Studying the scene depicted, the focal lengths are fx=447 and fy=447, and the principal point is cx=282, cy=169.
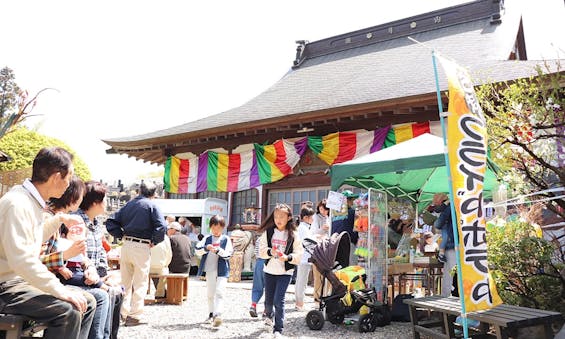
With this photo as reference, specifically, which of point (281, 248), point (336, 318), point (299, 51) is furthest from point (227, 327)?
point (299, 51)

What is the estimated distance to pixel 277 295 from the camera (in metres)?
4.88

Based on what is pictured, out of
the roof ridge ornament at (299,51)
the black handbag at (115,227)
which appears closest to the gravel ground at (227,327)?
the black handbag at (115,227)

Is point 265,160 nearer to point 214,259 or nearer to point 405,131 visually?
point 405,131

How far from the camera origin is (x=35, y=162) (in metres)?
2.74

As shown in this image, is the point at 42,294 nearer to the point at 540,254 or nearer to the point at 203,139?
the point at 540,254

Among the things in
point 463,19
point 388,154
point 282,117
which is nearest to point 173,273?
point 388,154

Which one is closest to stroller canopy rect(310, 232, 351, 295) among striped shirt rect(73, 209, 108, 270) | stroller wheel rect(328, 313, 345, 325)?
stroller wheel rect(328, 313, 345, 325)

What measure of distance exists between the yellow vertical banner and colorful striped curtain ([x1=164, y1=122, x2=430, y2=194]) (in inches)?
243

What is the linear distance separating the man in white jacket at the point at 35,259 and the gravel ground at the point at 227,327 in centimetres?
229

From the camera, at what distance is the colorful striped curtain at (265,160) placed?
10141 millimetres

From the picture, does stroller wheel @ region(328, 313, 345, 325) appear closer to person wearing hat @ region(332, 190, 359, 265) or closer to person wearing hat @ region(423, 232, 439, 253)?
person wearing hat @ region(332, 190, 359, 265)

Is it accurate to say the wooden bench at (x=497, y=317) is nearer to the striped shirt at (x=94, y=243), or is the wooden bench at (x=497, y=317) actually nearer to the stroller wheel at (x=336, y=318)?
the stroller wheel at (x=336, y=318)

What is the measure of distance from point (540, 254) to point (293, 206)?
7.90 meters

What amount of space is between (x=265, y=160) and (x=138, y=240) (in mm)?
6969
